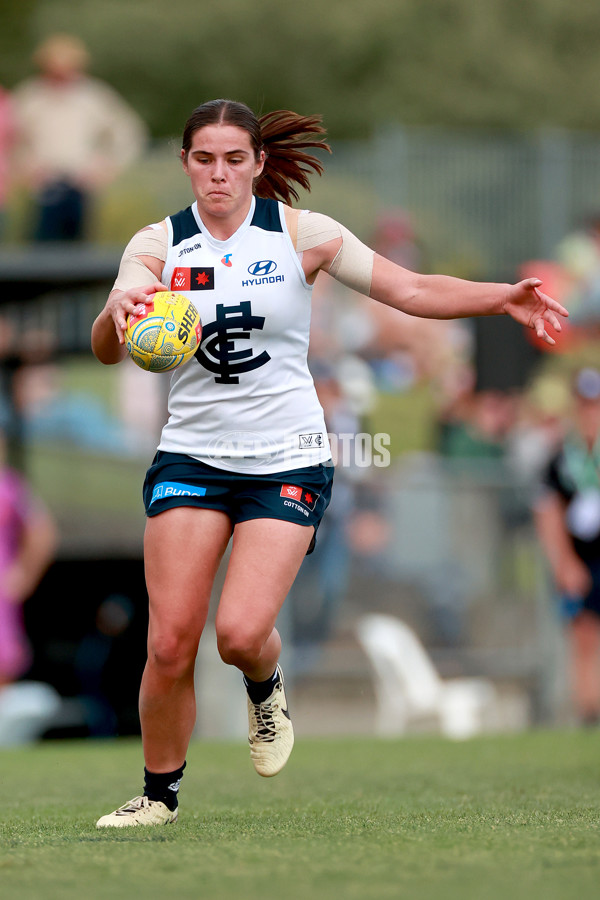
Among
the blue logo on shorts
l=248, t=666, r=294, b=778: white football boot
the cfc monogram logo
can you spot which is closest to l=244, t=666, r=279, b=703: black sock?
l=248, t=666, r=294, b=778: white football boot

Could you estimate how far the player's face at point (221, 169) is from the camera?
5188 millimetres

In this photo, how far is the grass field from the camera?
3781 mm

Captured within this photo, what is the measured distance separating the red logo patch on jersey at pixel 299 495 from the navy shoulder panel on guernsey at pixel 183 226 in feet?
3.10

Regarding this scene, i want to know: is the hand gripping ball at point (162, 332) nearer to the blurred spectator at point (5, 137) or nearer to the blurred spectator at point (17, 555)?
the blurred spectator at point (17, 555)

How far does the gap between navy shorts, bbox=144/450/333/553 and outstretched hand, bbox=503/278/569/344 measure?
3.05ft

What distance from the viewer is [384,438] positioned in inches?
559

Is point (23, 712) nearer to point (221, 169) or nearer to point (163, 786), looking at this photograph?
point (163, 786)

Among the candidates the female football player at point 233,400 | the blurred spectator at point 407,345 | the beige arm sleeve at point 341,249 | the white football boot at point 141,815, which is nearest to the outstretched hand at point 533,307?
the female football player at point 233,400

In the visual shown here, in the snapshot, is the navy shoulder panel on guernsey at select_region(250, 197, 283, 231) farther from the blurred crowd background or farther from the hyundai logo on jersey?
the blurred crowd background

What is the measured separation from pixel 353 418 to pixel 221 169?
24.2ft

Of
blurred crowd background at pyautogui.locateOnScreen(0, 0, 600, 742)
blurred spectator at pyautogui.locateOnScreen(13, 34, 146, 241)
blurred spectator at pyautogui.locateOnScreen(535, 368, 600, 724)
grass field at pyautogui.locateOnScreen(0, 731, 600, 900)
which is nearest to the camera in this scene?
grass field at pyautogui.locateOnScreen(0, 731, 600, 900)

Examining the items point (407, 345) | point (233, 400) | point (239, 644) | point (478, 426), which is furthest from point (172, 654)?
point (407, 345)

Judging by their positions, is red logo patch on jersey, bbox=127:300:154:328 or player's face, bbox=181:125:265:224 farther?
player's face, bbox=181:125:265:224

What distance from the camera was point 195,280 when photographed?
5.16 metres
